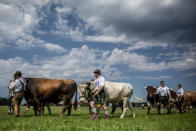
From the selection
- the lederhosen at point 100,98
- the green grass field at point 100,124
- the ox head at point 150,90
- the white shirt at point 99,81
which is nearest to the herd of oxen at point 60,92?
the lederhosen at point 100,98

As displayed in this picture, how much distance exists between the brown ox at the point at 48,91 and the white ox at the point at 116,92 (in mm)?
2408

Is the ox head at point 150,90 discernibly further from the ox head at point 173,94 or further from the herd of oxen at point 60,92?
the herd of oxen at point 60,92

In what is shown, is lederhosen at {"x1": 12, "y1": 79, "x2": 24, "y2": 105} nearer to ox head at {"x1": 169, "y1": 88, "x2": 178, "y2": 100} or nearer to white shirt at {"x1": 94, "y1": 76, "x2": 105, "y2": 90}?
white shirt at {"x1": 94, "y1": 76, "x2": 105, "y2": 90}

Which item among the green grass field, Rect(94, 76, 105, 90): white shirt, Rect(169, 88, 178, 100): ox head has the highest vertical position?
Rect(94, 76, 105, 90): white shirt

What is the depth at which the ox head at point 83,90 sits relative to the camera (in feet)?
30.0

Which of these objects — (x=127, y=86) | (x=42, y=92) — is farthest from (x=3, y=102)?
(x=127, y=86)

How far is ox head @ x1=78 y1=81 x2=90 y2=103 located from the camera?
913cm

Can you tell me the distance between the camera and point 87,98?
9.27 metres

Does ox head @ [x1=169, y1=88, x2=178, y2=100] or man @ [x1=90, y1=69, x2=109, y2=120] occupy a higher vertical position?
man @ [x1=90, y1=69, x2=109, y2=120]

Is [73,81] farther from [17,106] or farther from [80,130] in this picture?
[80,130]

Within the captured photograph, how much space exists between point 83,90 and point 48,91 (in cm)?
328

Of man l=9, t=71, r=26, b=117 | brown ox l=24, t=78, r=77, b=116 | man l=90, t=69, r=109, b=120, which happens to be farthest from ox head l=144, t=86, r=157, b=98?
man l=9, t=71, r=26, b=117

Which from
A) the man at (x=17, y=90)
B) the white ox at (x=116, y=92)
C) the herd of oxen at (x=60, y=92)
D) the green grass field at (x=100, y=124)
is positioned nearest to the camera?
the green grass field at (x=100, y=124)

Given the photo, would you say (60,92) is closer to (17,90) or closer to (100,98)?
(17,90)
